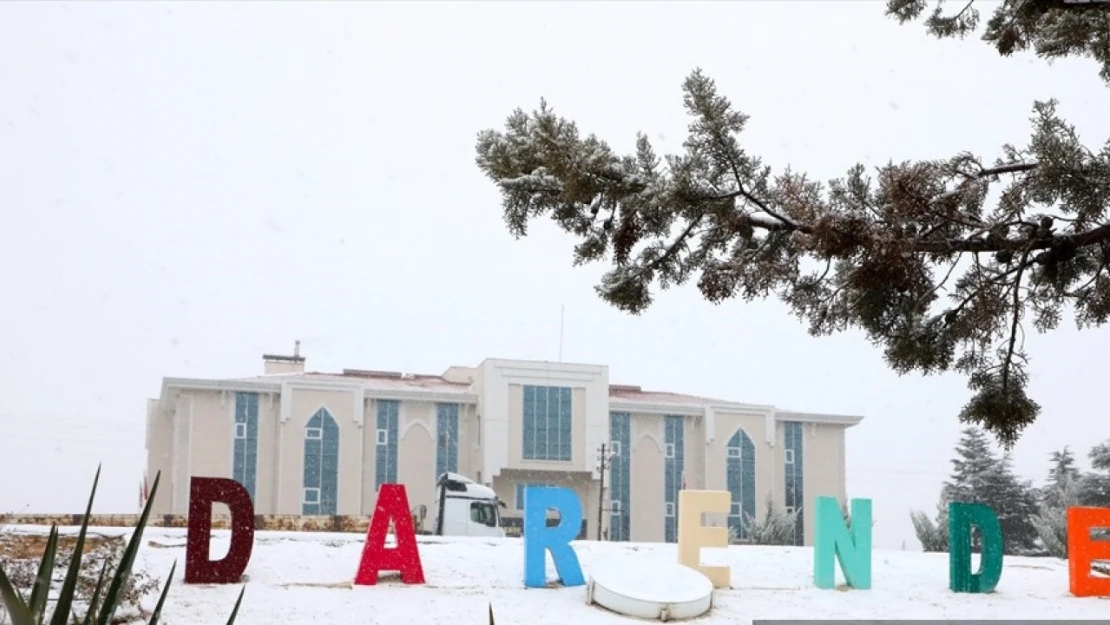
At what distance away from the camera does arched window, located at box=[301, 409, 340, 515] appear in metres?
45.9

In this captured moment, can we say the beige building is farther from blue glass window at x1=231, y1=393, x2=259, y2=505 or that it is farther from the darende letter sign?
the darende letter sign

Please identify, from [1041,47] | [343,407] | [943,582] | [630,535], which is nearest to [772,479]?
[630,535]

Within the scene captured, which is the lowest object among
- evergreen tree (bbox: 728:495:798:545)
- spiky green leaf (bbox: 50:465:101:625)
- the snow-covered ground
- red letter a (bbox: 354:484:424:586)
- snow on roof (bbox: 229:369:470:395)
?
evergreen tree (bbox: 728:495:798:545)

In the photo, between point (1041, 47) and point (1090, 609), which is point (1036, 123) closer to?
point (1041, 47)

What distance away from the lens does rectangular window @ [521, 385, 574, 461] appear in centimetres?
4806

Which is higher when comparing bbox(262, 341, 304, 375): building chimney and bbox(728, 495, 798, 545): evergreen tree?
bbox(262, 341, 304, 375): building chimney

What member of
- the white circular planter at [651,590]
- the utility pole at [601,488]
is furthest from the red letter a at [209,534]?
the utility pole at [601,488]

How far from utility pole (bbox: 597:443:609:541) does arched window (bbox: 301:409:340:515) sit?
1034 centimetres

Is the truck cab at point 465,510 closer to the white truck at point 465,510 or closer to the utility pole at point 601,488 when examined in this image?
the white truck at point 465,510

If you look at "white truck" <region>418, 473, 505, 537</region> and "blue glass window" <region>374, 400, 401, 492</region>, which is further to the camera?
"blue glass window" <region>374, 400, 401, 492</region>

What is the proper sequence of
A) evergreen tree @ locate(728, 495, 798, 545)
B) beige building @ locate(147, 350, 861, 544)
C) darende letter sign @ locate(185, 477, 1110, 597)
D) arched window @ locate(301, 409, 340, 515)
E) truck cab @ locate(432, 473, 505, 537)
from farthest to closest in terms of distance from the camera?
beige building @ locate(147, 350, 861, 544) → arched window @ locate(301, 409, 340, 515) → evergreen tree @ locate(728, 495, 798, 545) → truck cab @ locate(432, 473, 505, 537) → darende letter sign @ locate(185, 477, 1110, 597)

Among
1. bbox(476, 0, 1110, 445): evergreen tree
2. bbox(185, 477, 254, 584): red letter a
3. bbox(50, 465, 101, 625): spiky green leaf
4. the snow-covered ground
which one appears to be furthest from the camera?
bbox(185, 477, 254, 584): red letter a

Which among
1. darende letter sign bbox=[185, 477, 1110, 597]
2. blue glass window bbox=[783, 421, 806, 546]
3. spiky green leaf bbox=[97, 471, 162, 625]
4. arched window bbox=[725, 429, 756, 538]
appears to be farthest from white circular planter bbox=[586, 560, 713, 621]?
blue glass window bbox=[783, 421, 806, 546]

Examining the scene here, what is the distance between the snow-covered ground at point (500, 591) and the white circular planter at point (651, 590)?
206 millimetres
